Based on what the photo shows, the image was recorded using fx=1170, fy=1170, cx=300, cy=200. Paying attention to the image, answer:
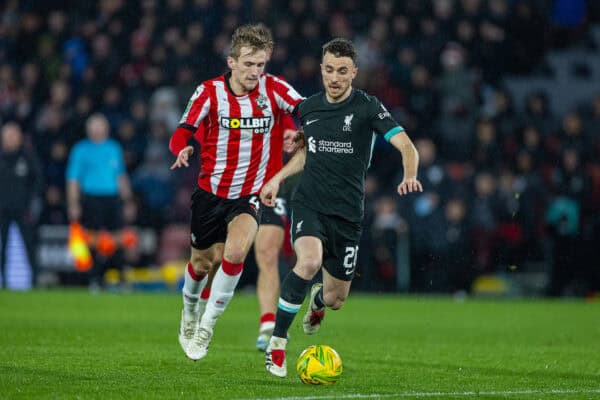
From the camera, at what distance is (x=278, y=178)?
8250 millimetres

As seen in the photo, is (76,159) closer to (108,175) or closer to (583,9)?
(108,175)

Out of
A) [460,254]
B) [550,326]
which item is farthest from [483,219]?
[550,326]

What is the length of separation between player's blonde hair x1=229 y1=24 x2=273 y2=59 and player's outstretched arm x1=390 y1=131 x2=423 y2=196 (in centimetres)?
130

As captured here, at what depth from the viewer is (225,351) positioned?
9.40 metres

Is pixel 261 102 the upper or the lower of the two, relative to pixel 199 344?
upper

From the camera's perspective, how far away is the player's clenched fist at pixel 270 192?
8177mm

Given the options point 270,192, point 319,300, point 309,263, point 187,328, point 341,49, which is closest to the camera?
point 309,263

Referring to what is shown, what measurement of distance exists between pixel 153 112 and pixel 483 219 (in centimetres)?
605

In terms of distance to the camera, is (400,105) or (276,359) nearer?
(276,359)

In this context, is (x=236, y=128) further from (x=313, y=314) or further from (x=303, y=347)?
(x=303, y=347)

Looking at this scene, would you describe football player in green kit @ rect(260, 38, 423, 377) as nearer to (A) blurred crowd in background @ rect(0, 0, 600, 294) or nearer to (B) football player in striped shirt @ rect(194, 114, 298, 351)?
(B) football player in striped shirt @ rect(194, 114, 298, 351)

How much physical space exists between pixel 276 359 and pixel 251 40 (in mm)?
2406

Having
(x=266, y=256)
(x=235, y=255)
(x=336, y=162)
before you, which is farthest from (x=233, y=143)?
(x=266, y=256)

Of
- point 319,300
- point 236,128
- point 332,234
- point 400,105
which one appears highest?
point 236,128
